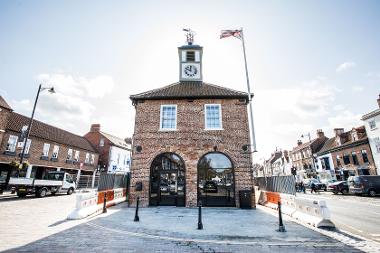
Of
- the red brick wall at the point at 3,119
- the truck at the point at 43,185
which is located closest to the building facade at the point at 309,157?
the truck at the point at 43,185

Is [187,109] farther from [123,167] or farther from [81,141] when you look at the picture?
[123,167]

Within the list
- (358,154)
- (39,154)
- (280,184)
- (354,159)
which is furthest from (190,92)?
(354,159)

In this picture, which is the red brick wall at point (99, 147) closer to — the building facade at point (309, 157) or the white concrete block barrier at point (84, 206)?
the white concrete block barrier at point (84, 206)

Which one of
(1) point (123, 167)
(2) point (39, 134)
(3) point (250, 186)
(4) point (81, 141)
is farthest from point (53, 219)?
(1) point (123, 167)

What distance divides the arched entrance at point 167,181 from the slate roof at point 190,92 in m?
4.22

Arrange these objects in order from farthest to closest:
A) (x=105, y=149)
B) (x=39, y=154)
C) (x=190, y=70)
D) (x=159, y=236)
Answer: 1. (x=105, y=149)
2. (x=39, y=154)
3. (x=190, y=70)
4. (x=159, y=236)

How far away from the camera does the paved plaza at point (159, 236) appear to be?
215 inches

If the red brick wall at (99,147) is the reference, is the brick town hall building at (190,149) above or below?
below

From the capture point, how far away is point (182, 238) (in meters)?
6.43

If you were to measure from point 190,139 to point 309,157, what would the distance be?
140ft

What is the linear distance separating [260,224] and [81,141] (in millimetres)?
A: 36381

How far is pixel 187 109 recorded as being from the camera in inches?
558

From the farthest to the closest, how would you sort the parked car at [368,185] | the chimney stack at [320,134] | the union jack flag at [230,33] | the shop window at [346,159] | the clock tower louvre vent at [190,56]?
the chimney stack at [320,134] → the shop window at [346,159] → the parked car at [368,185] → the clock tower louvre vent at [190,56] → the union jack flag at [230,33]

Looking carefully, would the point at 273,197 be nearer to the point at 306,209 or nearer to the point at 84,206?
the point at 306,209
